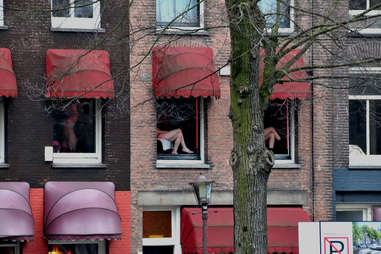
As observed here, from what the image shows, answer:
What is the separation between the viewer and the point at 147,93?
21.7m

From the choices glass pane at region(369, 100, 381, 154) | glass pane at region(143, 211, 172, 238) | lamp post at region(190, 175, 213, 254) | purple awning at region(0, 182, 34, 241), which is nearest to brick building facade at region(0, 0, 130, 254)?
purple awning at region(0, 182, 34, 241)

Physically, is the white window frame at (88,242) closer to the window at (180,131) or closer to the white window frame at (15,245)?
the white window frame at (15,245)

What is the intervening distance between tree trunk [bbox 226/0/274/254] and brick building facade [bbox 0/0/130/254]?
5.71 m

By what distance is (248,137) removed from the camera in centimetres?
1552

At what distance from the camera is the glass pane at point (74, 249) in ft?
69.3

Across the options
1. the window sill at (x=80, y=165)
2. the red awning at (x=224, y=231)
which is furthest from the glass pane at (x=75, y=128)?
the red awning at (x=224, y=231)

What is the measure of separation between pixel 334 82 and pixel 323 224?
5141 mm

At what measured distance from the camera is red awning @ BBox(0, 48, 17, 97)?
20062mm

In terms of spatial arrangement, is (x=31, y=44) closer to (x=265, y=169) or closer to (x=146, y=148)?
(x=146, y=148)

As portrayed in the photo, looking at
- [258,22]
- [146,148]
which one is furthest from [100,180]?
[258,22]

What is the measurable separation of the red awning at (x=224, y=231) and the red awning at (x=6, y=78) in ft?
15.9

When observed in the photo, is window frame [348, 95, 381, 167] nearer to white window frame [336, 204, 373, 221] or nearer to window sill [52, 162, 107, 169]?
white window frame [336, 204, 373, 221]

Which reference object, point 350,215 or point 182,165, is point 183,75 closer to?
point 182,165

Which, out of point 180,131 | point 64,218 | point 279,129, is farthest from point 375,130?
point 64,218
